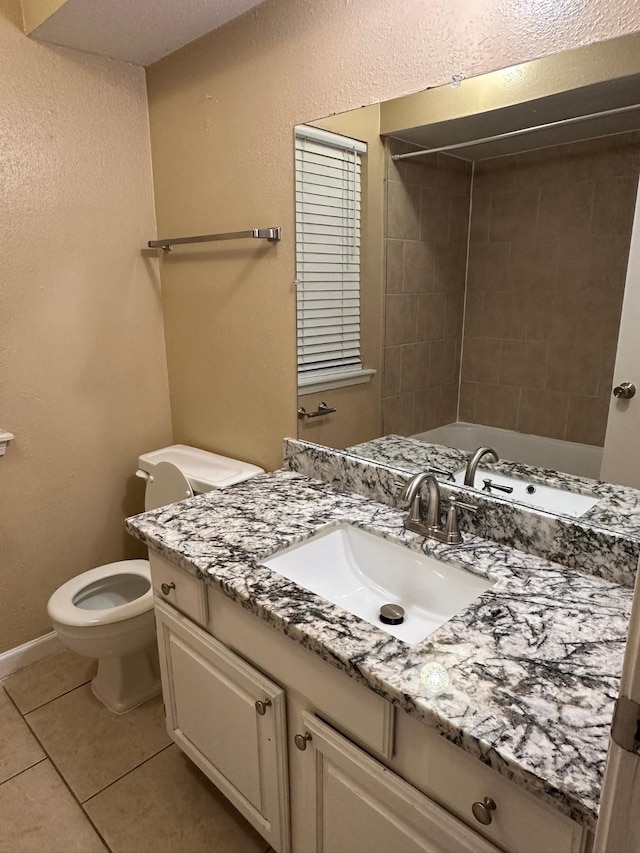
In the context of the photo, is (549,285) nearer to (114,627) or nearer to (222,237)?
(222,237)

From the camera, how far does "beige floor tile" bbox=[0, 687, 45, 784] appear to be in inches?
67.0

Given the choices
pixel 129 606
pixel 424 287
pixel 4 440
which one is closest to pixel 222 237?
pixel 424 287

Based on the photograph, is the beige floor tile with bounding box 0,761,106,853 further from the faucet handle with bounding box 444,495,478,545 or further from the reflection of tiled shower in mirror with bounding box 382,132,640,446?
the reflection of tiled shower in mirror with bounding box 382,132,640,446

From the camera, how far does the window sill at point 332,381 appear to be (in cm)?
162

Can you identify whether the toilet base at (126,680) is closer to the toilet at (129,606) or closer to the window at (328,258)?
the toilet at (129,606)

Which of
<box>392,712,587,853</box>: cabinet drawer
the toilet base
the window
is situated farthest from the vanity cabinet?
the window

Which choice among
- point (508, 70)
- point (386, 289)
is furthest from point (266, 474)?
point (508, 70)

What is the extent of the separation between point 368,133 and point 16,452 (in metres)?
1.57

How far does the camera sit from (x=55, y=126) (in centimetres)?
187

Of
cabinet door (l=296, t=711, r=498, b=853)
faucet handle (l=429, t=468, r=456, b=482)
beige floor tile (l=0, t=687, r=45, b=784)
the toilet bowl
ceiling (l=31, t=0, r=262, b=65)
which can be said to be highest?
ceiling (l=31, t=0, r=262, b=65)

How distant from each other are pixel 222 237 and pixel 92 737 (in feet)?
5.54

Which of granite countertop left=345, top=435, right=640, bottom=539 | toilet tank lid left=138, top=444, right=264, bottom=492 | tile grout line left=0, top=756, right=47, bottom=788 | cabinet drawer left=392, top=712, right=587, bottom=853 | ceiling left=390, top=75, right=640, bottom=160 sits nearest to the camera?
cabinet drawer left=392, top=712, right=587, bottom=853

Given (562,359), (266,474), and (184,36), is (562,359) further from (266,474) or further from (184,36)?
(184,36)

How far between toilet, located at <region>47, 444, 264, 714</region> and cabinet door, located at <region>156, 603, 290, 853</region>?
12.4 inches
